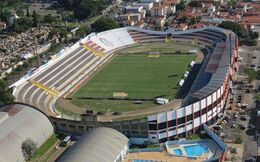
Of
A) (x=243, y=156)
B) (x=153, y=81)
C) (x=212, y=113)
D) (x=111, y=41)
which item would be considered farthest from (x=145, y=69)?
(x=243, y=156)

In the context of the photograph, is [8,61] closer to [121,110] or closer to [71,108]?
[71,108]

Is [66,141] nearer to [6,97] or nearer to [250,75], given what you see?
[6,97]

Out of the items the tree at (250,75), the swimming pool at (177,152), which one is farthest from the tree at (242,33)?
the swimming pool at (177,152)

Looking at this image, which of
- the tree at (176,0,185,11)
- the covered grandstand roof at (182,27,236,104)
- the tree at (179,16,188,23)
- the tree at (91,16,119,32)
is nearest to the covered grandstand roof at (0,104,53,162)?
the covered grandstand roof at (182,27,236,104)

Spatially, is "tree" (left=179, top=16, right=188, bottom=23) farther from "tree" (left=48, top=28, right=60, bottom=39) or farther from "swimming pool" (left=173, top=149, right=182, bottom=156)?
"swimming pool" (left=173, top=149, right=182, bottom=156)

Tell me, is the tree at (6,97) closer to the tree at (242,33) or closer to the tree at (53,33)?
the tree at (53,33)
